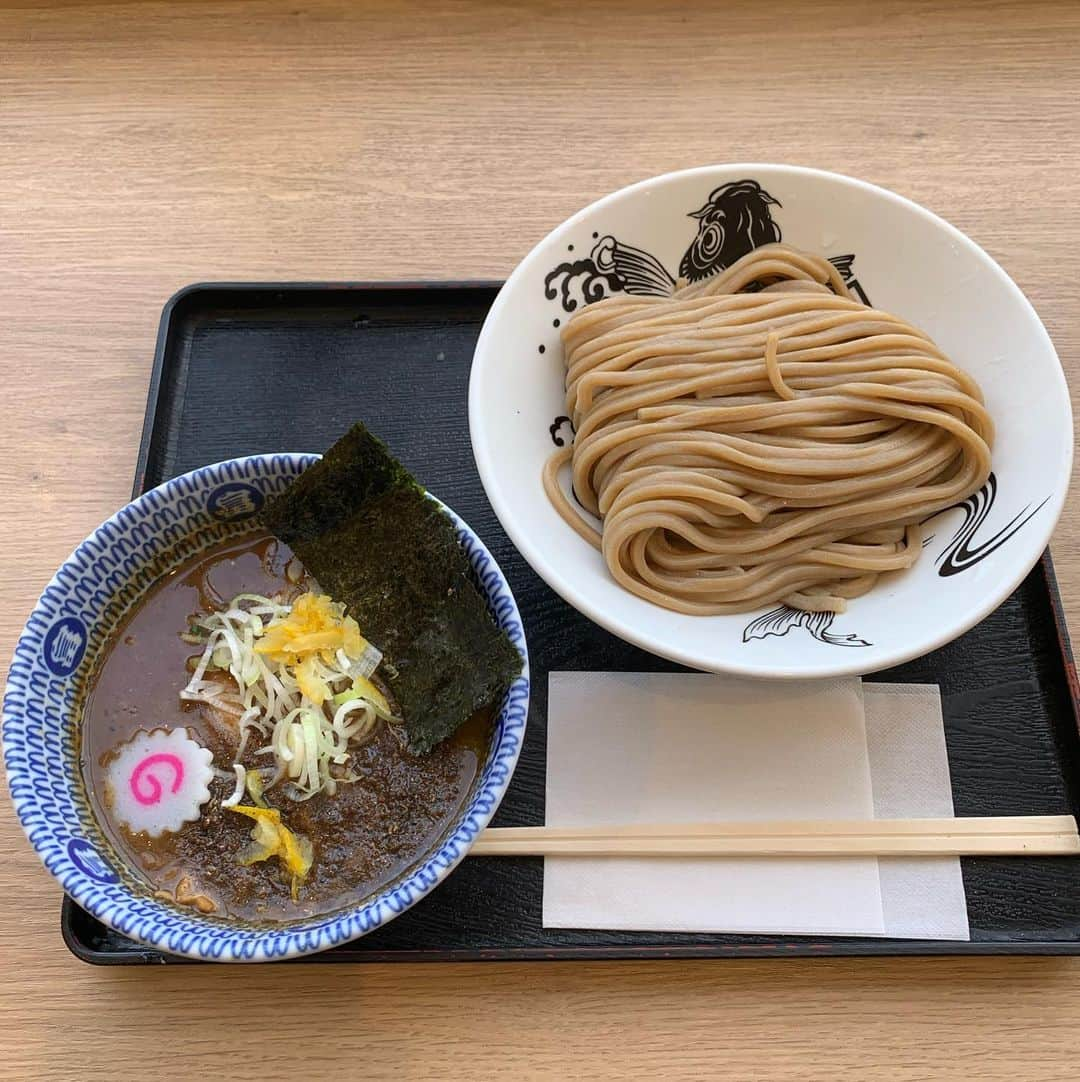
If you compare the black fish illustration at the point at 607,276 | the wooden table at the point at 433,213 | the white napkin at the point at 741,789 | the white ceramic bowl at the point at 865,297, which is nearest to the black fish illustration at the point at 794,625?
the white ceramic bowl at the point at 865,297

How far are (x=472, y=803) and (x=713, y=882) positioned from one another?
0.43 meters

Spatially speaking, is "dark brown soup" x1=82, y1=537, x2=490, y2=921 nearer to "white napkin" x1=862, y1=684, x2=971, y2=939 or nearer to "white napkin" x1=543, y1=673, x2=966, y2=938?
"white napkin" x1=543, y1=673, x2=966, y2=938

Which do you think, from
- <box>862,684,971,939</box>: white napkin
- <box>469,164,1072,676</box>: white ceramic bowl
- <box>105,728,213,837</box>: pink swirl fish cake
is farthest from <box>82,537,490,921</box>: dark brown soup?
<box>862,684,971,939</box>: white napkin

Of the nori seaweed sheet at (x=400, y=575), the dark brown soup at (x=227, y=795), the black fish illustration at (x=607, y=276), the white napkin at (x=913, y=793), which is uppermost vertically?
the black fish illustration at (x=607, y=276)

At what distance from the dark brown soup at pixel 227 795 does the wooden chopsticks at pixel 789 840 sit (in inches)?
6.0

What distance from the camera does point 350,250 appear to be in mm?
2018

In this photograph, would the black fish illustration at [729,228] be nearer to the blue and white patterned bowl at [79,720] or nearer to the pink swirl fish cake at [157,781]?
the blue and white patterned bowl at [79,720]

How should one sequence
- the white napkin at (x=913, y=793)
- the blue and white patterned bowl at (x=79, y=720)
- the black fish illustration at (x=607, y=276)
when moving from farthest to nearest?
the black fish illustration at (x=607, y=276)
the white napkin at (x=913, y=793)
the blue and white patterned bowl at (x=79, y=720)

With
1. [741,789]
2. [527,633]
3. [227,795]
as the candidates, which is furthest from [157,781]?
[741,789]

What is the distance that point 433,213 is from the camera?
207 cm

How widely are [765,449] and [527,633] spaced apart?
0.50m

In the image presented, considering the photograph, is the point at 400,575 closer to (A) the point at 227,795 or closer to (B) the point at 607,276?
(A) the point at 227,795

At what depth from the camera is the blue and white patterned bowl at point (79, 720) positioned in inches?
45.3

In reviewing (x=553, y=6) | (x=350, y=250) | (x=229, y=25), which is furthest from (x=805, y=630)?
(x=229, y=25)
